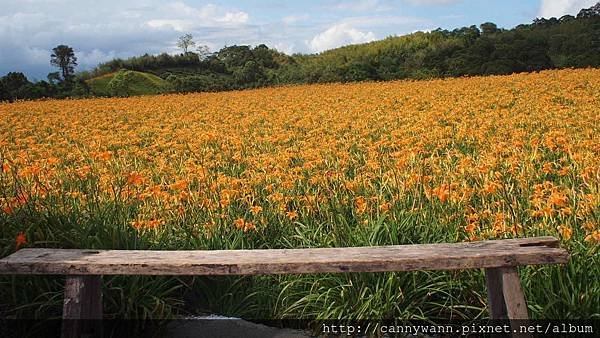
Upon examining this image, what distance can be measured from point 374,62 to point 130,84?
13.3 meters

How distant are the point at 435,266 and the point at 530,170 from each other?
294 centimetres

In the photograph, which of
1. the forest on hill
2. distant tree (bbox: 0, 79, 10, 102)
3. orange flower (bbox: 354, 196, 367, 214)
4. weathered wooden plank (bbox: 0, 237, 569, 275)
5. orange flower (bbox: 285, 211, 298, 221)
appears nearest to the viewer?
weathered wooden plank (bbox: 0, 237, 569, 275)

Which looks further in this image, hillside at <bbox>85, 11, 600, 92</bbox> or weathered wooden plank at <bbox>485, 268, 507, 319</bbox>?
hillside at <bbox>85, 11, 600, 92</bbox>

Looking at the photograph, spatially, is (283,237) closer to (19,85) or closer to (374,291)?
(374,291)

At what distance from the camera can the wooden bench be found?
299 cm

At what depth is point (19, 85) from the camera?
89.2ft

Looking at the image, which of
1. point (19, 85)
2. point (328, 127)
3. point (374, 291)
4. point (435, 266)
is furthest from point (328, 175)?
point (19, 85)

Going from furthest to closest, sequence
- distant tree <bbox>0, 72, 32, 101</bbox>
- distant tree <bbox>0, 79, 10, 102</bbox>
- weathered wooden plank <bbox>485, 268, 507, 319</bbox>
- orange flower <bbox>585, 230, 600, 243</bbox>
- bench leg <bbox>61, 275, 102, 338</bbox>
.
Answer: distant tree <bbox>0, 72, 32, 101</bbox> < distant tree <bbox>0, 79, 10, 102</bbox> < orange flower <bbox>585, 230, 600, 243</bbox> < weathered wooden plank <bbox>485, 268, 507, 319</bbox> < bench leg <bbox>61, 275, 102, 338</bbox>

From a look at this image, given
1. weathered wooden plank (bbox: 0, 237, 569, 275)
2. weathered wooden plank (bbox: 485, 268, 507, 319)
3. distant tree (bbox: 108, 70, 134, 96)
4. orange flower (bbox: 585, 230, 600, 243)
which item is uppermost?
distant tree (bbox: 108, 70, 134, 96)

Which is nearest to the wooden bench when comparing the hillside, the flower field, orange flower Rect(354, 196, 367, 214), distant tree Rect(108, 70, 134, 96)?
the flower field

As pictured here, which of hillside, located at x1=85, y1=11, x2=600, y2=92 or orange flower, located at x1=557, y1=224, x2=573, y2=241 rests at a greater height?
hillside, located at x1=85, y1=11, x2=600, y2=92

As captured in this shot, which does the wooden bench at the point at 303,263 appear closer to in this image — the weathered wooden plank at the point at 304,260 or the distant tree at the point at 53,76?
the weathered wooden plank at the point at 304,260

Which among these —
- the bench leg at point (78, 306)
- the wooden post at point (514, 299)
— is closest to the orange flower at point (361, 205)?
the wooden post at point (514, 299)

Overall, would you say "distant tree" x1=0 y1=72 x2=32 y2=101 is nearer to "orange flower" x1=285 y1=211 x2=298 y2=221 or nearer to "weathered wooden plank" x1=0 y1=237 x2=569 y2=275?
"orange flower" x1=285 y1=211 x2=298 y2=221
